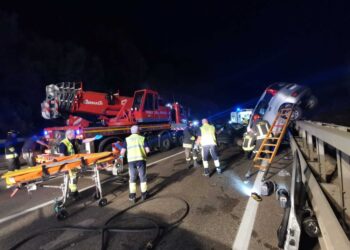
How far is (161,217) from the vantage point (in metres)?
4.29

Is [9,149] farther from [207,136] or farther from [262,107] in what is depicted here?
[262,107]

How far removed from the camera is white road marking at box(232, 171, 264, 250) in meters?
3.29

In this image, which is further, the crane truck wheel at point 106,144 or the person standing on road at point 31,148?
the person standing on road at point 31,148

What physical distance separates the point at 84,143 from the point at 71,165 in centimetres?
422

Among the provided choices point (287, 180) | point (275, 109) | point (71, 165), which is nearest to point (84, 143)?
point (71, 165)

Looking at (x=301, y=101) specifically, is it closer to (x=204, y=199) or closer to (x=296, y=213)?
(x=204, y=199)

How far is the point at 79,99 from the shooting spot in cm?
1020

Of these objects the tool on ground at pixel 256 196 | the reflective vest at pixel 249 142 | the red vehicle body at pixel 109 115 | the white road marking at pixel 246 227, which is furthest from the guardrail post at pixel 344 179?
the red vehicle body at pixel 109 115

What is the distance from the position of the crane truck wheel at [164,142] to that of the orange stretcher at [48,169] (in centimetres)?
706

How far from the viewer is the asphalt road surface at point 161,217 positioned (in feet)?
11.5

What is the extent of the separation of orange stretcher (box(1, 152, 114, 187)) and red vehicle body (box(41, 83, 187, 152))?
3.85 meters

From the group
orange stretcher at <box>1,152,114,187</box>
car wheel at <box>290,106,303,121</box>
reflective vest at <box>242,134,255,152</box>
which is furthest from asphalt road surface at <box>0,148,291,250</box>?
car wheel at <box>290,106,303,121</box>

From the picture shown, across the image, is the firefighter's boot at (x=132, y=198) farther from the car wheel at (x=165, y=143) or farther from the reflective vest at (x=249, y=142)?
the car wheel at (x=165, y=143)

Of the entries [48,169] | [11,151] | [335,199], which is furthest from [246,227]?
[11,151]
